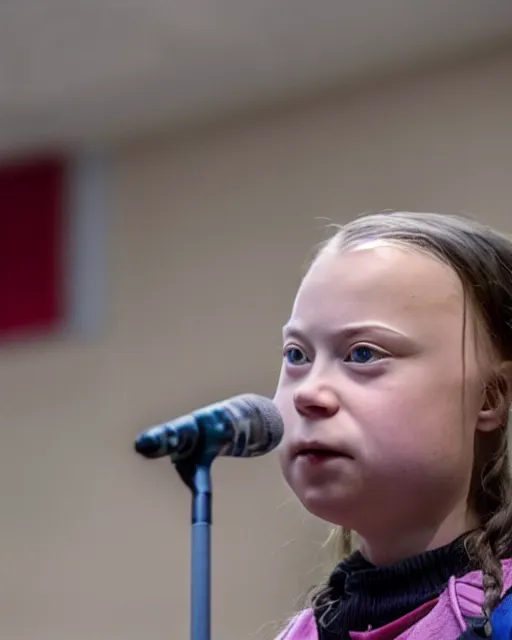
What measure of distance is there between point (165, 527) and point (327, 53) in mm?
1225

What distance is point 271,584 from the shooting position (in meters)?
2.35

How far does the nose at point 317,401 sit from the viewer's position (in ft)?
2.67

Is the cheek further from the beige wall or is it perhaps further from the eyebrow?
the beige wall

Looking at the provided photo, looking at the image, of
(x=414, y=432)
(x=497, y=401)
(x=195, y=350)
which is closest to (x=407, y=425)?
(x=414, y=432)

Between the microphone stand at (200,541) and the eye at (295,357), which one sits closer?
the microphone stand at (200,541)

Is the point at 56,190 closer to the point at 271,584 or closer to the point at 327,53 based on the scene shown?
the point at 327,53

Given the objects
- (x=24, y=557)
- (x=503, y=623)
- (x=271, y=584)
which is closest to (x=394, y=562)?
(x=503, y=623)

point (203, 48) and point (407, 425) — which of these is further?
point (203, 48)

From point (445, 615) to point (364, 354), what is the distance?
0.22 m

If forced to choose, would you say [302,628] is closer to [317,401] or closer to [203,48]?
[317,401]

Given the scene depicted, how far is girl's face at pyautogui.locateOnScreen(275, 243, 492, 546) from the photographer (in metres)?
0.80

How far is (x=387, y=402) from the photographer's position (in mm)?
806

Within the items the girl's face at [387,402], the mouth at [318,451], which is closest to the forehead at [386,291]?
the girl's face at [387,402]

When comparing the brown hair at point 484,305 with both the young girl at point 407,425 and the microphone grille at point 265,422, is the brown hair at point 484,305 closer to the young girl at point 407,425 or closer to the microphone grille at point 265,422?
the young girl at point 407,425
